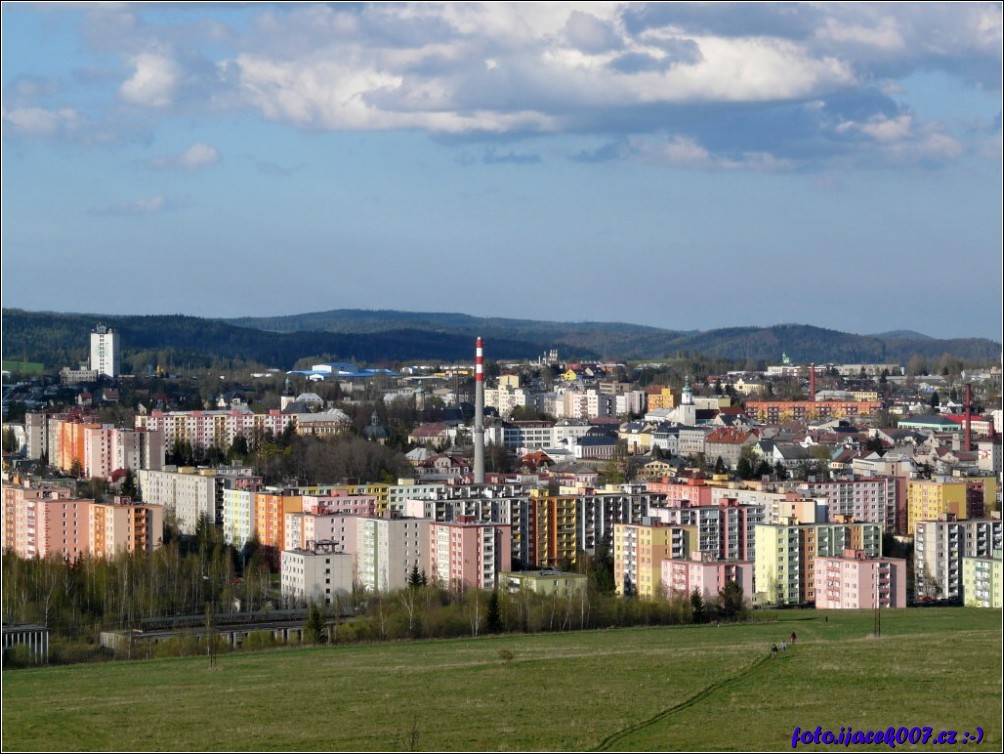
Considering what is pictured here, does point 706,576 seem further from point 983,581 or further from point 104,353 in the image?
point 104,353

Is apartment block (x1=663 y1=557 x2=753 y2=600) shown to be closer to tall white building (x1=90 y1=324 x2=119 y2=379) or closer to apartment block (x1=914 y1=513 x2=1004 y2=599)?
apartment block (x1=914 y1=513 x2=1004 y2=599)

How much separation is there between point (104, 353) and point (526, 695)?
37337 millimetres

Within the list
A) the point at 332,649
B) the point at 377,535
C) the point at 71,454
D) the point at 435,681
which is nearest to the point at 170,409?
the point at 71,454

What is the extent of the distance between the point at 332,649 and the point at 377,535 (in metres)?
4.03

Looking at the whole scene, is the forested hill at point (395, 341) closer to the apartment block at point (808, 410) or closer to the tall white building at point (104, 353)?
the tall white building at point (104, 353)

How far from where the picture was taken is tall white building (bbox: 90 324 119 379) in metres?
45.4

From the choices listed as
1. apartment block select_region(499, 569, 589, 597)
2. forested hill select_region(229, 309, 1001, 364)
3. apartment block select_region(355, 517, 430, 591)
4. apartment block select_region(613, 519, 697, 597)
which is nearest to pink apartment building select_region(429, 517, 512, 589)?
apartment block select_region(355, 517, 430, 591)

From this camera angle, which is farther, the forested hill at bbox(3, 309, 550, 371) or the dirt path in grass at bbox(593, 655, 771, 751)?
the forested hill at bbox(3, 309, 550, 371)

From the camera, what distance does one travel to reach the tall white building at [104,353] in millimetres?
45375

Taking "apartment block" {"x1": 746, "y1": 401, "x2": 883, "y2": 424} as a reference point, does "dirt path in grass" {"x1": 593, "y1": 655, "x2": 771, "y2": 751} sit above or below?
below

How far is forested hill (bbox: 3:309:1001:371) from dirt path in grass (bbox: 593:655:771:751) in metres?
32.1

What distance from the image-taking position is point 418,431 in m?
31.7

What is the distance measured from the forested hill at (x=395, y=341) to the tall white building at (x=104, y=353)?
0.67m

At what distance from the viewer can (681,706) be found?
932 cm
